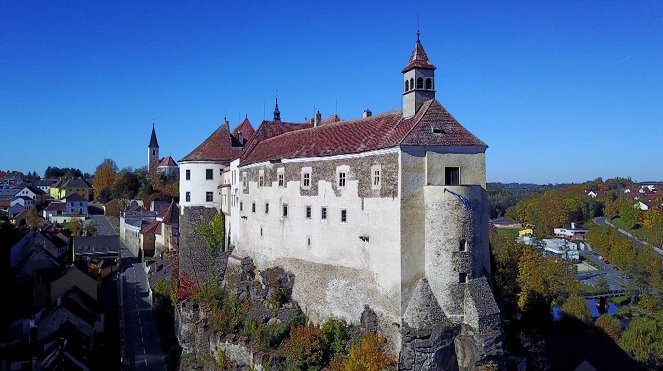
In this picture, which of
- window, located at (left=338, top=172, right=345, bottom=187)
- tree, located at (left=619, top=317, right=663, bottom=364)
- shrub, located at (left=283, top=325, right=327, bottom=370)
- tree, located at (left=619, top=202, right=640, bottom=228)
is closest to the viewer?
shrub, located at (left=283, top=325, right=327, bottom=370)

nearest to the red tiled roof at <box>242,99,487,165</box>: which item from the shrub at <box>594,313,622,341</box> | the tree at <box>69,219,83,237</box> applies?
the shrub at <box>594,313,622,341</box>

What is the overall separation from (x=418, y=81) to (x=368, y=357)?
14.6 m

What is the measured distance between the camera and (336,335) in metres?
29.2

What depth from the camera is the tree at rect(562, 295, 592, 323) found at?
5328 cm

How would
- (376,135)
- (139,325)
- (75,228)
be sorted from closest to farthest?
(376,135), (139,325), (75,228)

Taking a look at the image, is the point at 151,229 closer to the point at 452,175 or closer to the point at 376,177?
the point at 376,177

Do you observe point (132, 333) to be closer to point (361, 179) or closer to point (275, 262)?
point (275, 262)

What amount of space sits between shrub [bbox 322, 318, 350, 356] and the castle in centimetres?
60

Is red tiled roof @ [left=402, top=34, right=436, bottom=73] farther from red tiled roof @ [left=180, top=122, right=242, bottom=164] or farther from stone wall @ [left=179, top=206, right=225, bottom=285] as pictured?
stone wall @ [left=179, top=206, right=225, bottom=285]

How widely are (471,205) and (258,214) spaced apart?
17657mm

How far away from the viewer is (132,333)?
148ft

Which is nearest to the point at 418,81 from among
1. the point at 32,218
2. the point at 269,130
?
the point at 269,130

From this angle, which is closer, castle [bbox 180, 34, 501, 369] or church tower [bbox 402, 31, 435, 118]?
castle [bbox 180, 34, 501, 369]

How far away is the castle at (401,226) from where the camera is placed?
84.8 ft
